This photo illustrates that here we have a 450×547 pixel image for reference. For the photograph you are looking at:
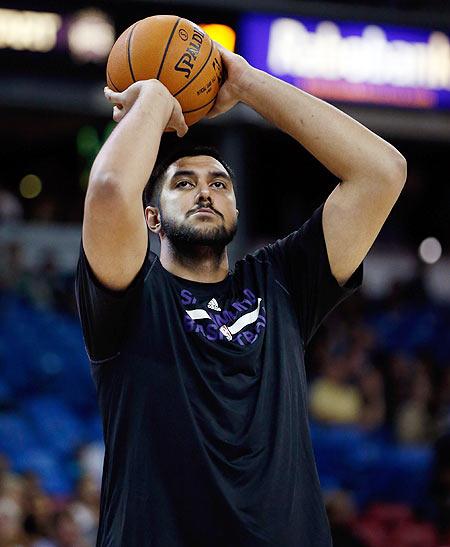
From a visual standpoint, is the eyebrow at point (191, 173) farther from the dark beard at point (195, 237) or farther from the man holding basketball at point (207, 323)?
the dark beard at point (195, 237)

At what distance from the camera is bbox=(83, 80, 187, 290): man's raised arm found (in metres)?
2.71

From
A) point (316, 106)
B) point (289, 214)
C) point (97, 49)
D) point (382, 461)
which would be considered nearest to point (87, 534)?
point (382, 461)

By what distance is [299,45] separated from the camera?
9555 millimetres

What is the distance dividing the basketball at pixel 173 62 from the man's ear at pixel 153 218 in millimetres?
279

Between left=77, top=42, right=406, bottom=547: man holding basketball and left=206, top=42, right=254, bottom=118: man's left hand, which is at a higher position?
A: left=206, top=42, right=254, bottom=118: man's left hand

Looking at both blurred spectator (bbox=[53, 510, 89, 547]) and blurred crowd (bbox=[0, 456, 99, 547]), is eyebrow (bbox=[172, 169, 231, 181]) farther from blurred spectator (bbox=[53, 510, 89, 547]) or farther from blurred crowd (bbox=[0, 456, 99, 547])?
blurred spectator (bbox=[53, 510, 89, 547])

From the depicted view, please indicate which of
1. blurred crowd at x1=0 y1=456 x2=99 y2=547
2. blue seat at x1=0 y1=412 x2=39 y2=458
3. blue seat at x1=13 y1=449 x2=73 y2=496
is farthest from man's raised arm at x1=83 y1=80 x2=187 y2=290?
blue seat at x1=0 y1=412 x2=39 y2=458

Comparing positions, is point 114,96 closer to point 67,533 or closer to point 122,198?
point 122,198

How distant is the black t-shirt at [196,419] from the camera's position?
2.69 m

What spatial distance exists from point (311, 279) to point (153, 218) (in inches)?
20.1

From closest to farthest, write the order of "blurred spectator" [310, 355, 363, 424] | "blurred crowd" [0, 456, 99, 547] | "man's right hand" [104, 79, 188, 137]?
"man's right hand" [104, 79, 188, 137], "blurred crowd" [0, 456, 99, 547], "blurred spectator" [310, 355, 363, 424]

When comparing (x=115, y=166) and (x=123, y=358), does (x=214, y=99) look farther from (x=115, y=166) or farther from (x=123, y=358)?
(x=123, y=358)

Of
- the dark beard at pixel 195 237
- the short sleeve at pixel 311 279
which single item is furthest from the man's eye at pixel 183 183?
the short sleeve at pixel 311 279

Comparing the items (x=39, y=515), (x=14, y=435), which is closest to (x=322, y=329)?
(x=14, y=435)
